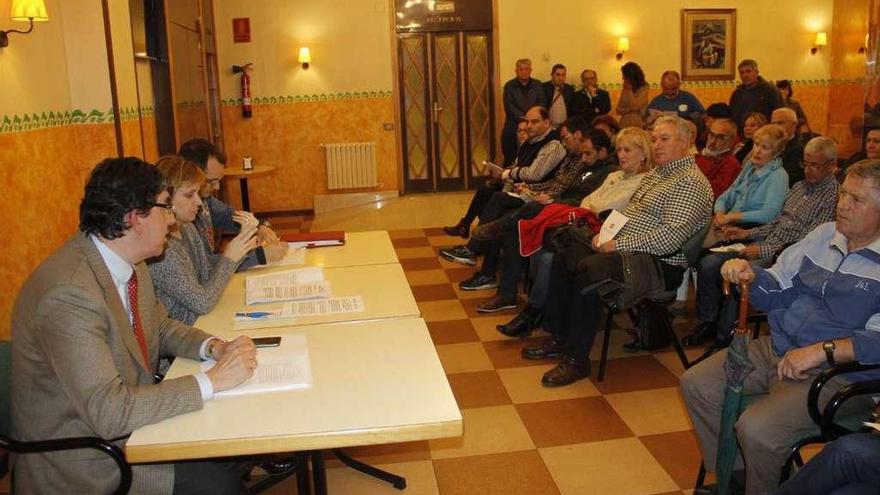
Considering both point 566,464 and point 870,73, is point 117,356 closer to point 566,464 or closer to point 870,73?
point 566,464

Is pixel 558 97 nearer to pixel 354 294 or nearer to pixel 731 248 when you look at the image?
pixel 731 248

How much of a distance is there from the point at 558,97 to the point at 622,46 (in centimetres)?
123

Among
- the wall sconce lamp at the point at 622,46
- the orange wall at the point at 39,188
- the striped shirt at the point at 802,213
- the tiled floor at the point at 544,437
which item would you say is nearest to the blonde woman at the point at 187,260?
the tiled floor at the point at 544,437

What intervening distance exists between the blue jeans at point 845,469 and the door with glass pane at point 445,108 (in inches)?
325

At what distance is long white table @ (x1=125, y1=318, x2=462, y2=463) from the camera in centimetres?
164

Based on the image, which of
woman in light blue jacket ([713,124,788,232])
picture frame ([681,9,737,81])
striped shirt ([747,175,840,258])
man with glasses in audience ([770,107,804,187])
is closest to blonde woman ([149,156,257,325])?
A: striped shirt ([747,175,840,258])

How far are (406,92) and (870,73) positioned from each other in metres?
5.32

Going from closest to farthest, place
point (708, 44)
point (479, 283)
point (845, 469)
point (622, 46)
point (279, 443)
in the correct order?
point (279, 443), point (845, 469), point (479, 283), point (622, 46), point (708, 44)

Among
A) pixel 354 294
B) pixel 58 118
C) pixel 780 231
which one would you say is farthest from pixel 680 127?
pixel 58 118

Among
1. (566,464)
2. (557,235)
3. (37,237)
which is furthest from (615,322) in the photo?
(37,237)

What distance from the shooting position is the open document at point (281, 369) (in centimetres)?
188

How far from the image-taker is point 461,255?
6207mm

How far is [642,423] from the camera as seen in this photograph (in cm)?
327

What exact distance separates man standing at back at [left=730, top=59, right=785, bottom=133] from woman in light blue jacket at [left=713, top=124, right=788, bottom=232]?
3.72 m
